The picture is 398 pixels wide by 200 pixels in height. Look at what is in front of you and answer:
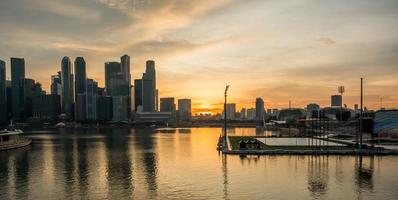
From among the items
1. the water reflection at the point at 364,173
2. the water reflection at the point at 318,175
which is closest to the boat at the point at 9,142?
the water reflection at the point at 318,175

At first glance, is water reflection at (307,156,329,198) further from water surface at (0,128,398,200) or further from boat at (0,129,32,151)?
boat at (0,129,32,151)

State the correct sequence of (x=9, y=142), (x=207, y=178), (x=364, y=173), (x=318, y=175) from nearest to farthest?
(x=207, y=178) → (x=318, y=175) → (x=364, y=173) → (x=9, y=142)

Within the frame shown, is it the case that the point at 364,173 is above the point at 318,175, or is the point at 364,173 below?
below

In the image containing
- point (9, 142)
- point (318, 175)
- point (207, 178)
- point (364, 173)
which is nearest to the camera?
point (207, 178)

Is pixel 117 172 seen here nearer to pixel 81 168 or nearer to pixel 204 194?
pixel 81 168

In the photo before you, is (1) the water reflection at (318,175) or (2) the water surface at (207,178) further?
(1) the water reflection at (318,175)

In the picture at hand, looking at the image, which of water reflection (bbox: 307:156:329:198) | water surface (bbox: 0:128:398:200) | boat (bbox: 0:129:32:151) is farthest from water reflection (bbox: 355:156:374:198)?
boat (bbox: 0:129:32:151)

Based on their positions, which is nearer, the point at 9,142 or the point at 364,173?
the point at 364,173

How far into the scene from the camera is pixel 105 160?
80.6 metres

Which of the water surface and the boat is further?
the boat

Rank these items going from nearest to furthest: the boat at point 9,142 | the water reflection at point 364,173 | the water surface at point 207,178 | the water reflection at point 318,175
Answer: the water surface at point 207,178, the water reflection at point 318,175, the water reflection at point 364,173, the boat at point 9,142

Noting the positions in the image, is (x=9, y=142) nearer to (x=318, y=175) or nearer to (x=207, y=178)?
(x=207, y=178)

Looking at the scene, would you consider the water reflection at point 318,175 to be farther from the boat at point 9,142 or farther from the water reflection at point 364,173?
the boat at point 9,142

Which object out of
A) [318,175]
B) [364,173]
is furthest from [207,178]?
[364,173]
